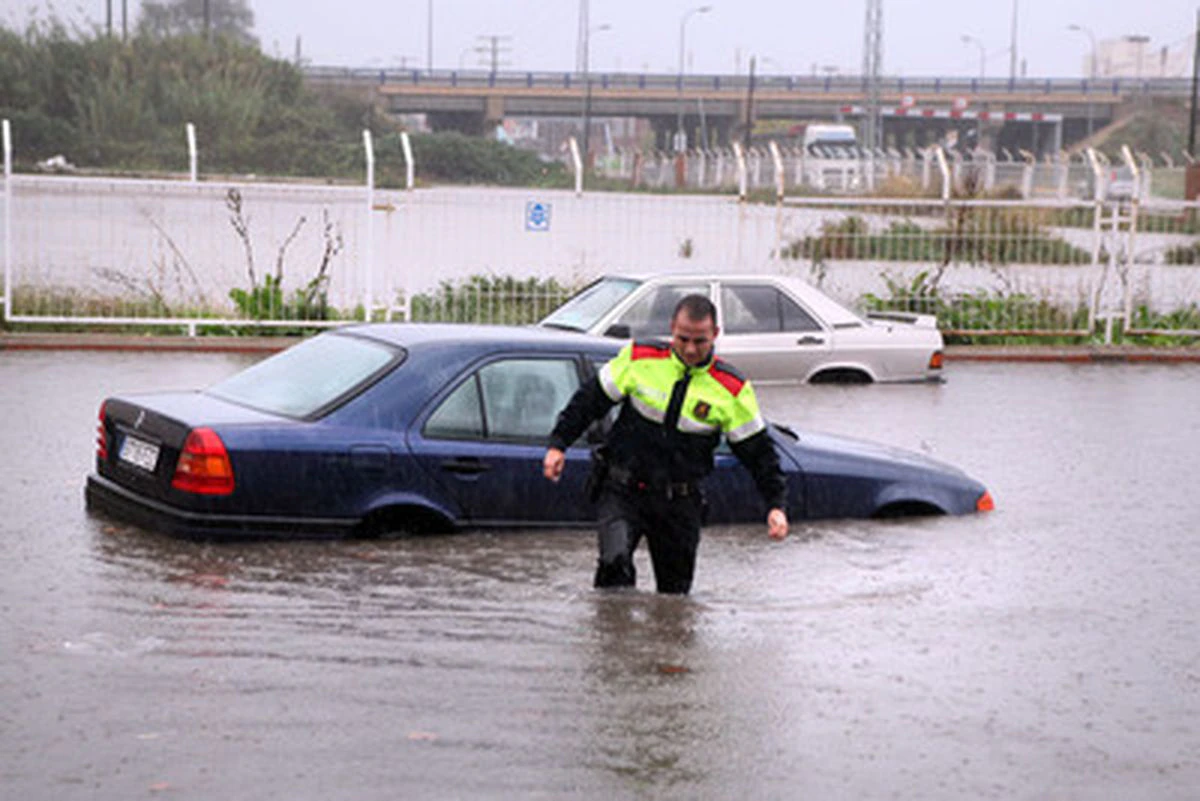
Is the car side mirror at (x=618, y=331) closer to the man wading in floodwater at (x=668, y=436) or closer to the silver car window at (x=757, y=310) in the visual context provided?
the silver car window at (x=757, y=310)

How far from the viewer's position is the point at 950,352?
22250mm

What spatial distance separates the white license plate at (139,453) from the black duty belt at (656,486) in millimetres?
2388

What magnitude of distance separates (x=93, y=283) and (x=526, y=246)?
18.0 m

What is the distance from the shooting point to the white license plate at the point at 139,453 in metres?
8.84

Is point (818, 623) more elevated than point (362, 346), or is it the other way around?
point (362, 346)

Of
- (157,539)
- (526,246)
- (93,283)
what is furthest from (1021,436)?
(526,246)

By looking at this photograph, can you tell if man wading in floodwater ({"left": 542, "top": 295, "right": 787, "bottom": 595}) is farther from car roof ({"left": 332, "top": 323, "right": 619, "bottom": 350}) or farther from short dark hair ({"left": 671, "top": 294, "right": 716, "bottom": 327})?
car roof ({"left": 332, "top": 323, "right": 619, "bottom": 350})

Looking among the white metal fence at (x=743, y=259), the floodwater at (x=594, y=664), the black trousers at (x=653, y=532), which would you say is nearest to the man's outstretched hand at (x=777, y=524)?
the black trousers at (x=653, y=532)

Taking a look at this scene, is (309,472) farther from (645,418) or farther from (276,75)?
Answer: (276,75)

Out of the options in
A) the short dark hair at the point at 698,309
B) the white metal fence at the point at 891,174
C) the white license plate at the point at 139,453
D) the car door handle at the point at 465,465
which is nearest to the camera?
the short dark hair at the point at 698,309

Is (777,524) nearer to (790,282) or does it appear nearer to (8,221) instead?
(790,282)

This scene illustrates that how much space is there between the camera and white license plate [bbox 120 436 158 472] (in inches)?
348

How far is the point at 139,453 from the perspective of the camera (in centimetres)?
900

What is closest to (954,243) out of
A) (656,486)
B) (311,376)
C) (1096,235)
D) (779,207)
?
(1096,235)
